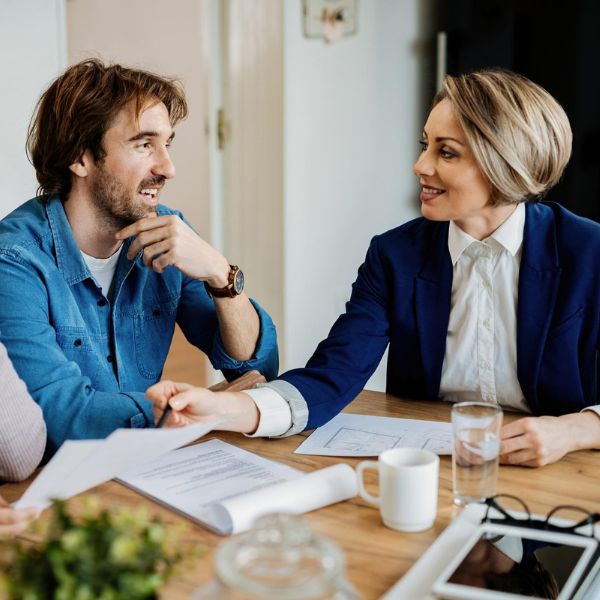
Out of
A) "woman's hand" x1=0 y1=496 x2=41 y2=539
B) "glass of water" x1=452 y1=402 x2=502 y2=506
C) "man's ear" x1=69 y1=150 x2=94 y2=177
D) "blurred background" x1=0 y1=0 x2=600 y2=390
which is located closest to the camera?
"woman's hand" x1=0 y1=496 x2=41 y2=539

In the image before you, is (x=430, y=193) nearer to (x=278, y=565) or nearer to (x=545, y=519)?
(x=545, y=519)

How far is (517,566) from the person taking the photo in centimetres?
94

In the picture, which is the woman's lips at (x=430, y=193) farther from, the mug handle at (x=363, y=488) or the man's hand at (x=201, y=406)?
the mug handle at (x=363, y=488)

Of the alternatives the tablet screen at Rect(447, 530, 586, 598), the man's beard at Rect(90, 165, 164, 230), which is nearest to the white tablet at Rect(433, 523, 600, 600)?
the tablet screen at Rect(447, 530, 586, 598)

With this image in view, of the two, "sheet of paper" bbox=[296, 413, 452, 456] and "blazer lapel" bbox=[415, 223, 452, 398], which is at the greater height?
"blazer lapel" bbox=[415, 223, 452, 398]

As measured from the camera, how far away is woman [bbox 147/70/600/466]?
1550 mm

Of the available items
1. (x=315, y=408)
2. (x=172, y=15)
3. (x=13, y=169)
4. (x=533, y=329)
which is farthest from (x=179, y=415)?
(x=172, y=15)

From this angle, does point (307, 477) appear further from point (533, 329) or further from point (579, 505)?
point (533, 329)

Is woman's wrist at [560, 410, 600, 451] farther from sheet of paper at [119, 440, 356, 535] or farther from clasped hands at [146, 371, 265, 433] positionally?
clasped hands at [146, 371, 265, 433]

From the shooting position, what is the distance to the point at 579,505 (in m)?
1.12

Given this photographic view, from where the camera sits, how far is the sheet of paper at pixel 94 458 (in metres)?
1.02

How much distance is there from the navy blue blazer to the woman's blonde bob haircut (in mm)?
101

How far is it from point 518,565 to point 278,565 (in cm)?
42

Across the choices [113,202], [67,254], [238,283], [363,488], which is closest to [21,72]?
[113,202]
